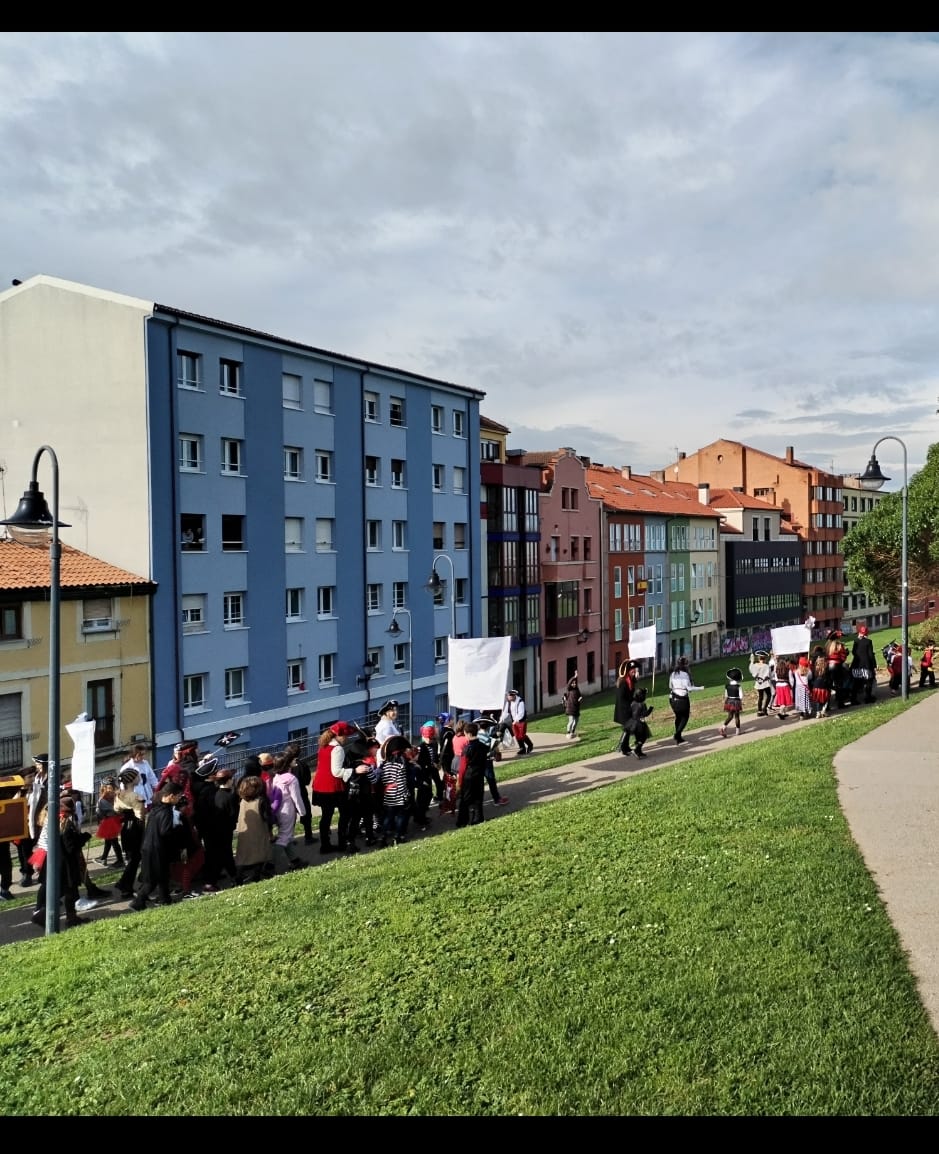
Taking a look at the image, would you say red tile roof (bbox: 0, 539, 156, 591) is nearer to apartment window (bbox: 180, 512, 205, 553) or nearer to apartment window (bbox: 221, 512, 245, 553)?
apartment window (bbox: 180, 512, 205, 553)

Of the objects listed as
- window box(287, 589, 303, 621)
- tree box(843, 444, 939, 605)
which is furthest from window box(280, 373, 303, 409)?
tree box(843, 444, 939, 605)

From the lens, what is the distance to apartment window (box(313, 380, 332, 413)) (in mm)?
37750

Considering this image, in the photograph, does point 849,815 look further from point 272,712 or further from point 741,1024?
point 272,712

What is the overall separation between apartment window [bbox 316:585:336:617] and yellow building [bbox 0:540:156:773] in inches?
328

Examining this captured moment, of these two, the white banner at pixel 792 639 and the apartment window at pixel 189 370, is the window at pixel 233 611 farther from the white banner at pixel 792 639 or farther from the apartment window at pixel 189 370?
the white banner at pixel 792 639

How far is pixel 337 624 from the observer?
125ft

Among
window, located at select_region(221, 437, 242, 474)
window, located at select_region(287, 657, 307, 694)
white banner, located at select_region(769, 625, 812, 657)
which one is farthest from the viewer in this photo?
window, located at select_region(287, 657, 307, 694)

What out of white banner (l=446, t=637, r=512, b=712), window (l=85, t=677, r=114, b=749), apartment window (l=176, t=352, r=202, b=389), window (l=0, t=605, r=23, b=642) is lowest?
window (l=85, t=677, r=114, b=749)

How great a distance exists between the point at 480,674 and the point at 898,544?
21475mm

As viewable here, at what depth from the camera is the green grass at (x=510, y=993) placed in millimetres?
5727

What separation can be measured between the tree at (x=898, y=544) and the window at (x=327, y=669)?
20.4 metres

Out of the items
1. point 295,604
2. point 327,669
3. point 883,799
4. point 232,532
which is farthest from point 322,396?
point 883,799

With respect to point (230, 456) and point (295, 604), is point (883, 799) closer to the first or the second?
point (230, 456)

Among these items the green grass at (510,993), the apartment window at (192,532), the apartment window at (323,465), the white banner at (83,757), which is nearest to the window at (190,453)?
the apartment window at (192,532)
